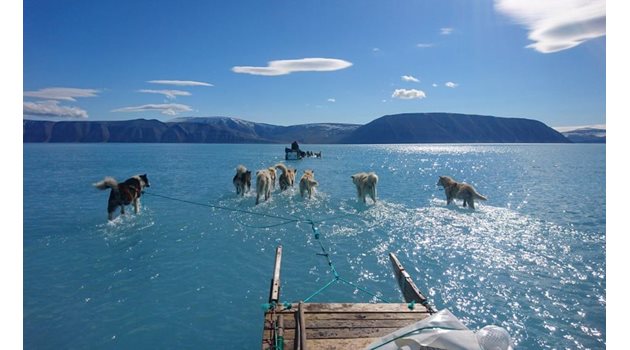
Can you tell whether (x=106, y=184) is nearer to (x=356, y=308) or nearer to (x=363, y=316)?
(x=356, y=308)

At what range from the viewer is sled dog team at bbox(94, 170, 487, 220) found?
16891mm

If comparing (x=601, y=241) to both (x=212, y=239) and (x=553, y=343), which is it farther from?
(x=212, y=239)

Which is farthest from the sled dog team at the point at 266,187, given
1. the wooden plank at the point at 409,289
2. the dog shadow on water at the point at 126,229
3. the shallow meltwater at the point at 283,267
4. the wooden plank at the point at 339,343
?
the wooden plank at the point at 339,343

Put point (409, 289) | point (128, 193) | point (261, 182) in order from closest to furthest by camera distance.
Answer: point (409, 289) → point (128, 193) → point (261, 182)

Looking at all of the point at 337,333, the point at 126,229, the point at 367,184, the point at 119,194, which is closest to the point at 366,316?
the point at 337,333

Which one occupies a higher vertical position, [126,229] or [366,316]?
[126,229]

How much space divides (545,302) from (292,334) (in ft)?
24.0

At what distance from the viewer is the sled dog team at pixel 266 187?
55.4ft

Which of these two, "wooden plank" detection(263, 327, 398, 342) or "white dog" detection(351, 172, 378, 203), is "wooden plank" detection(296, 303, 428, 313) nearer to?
"wooden plank" detection(263, 327, 398, 342)

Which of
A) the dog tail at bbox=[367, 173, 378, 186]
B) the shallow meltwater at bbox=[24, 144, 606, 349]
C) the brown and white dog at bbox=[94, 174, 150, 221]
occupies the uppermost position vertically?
the dog tail at bbox=[367, 173, 378, 186]

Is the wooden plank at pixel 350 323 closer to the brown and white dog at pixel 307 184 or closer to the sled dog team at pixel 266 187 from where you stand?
the sled dog team at pixel 266 187

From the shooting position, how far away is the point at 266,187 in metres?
20.9

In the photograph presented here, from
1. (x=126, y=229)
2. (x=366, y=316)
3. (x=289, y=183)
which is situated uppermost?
(x=289, y=183)

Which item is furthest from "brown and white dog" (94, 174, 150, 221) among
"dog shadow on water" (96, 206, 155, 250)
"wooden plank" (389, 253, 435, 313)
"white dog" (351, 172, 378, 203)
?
"wooden plank" (389, 253, 435, 313)
